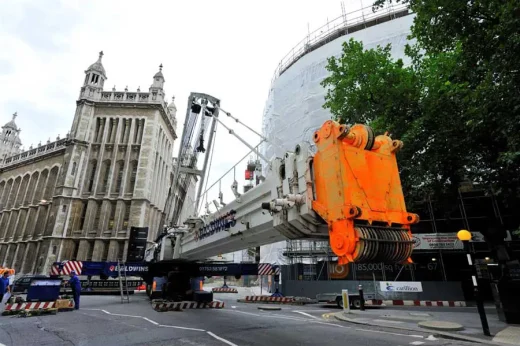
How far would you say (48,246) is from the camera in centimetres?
3422

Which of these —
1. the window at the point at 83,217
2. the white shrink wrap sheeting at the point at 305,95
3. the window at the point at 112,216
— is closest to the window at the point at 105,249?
the window at the point at 112,216

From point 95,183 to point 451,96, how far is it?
3831cm

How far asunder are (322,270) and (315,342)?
14.3m

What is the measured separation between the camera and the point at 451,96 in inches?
523

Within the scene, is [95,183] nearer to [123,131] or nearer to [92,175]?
[92,175]

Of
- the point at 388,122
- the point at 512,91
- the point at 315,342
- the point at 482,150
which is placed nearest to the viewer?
the point at 315,342

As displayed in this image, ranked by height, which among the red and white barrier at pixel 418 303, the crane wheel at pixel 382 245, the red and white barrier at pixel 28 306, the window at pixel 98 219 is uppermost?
the window at pixel 98 219

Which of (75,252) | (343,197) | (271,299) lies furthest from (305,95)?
(75,252)

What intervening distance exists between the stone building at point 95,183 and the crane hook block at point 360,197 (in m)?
34.6

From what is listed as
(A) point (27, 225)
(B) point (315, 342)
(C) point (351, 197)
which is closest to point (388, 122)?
(B) point (315, 342)

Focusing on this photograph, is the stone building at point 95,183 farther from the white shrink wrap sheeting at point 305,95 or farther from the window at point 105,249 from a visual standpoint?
the white shrink wrap sheeting at point 305,95

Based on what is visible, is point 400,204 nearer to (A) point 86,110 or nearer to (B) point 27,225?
(A) point 86,110

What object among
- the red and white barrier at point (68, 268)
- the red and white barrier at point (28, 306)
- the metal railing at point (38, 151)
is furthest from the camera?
the metal railing at point (38, 151)

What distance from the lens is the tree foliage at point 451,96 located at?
32.1 feet
